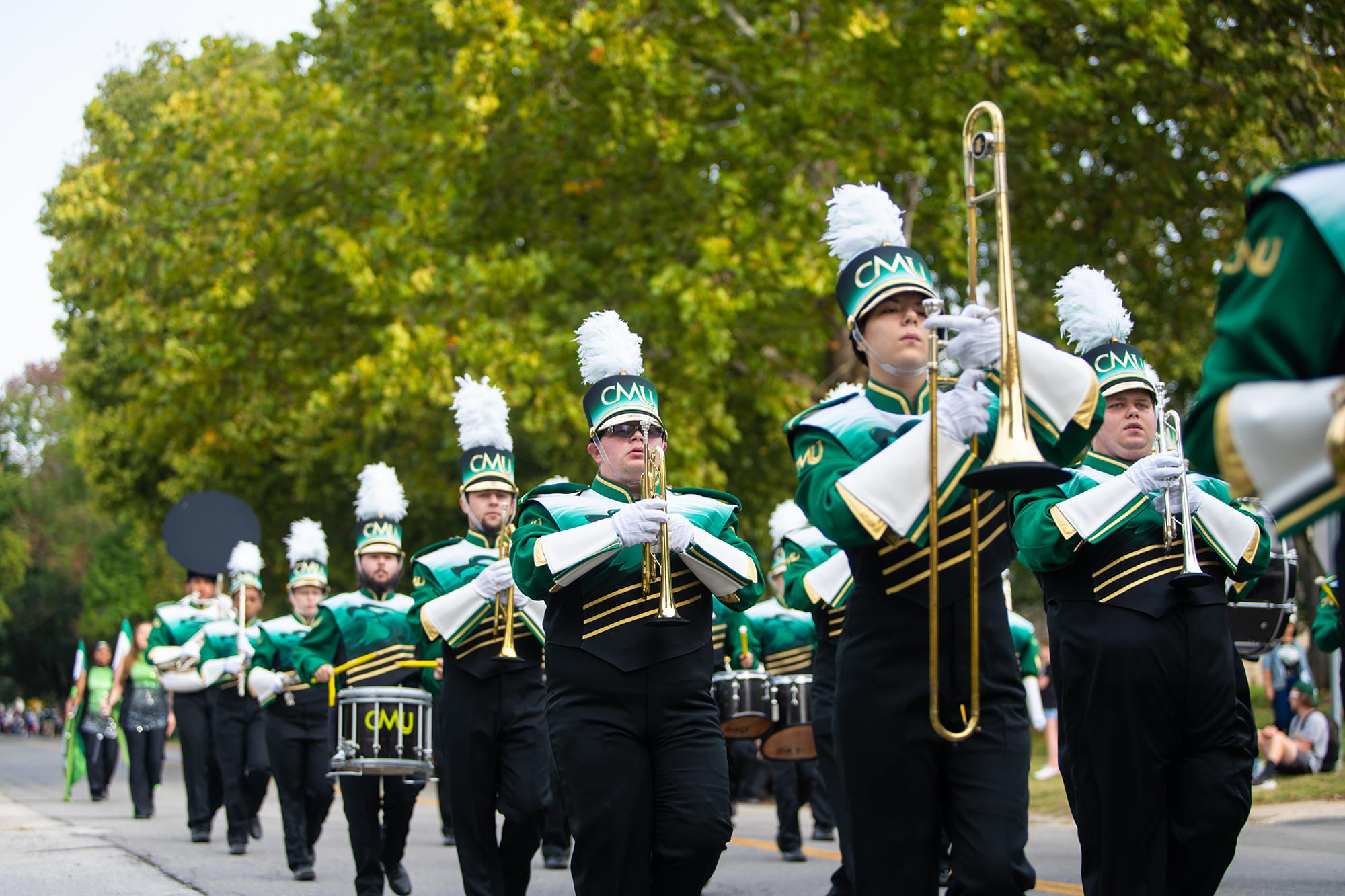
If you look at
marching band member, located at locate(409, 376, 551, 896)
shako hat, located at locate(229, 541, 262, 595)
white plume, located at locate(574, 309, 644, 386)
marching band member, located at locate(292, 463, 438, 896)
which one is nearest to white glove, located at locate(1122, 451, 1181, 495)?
white plume, located at locate(574, 309, 644, 386)

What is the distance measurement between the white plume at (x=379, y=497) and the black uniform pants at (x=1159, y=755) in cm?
559

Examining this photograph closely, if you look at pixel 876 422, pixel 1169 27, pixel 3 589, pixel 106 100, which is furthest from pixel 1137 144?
pixel 3 589

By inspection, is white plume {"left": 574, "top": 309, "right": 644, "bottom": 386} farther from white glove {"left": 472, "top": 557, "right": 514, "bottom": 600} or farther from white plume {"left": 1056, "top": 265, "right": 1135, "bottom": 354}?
white plume {"left": 1056, "top": 265, "right": 1135, "bottom": 354}

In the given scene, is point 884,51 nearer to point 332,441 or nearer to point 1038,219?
point 1038,219

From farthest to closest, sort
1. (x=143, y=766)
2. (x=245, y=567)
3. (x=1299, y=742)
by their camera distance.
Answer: (x=143, y=766) < (x=1299, y=742) < (x=245, y=567)

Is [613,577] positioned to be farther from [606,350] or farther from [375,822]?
[375,822]

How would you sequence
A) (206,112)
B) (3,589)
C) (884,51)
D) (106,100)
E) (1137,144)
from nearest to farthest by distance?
(884,51)
(1137,144)
(206,112)
(106,100)
(3,589)

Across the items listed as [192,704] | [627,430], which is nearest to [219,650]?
[192,704]

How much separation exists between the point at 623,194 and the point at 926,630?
1578cm

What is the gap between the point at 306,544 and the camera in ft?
39.4

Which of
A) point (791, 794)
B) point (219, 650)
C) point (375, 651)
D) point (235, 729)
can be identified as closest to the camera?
point (375, 651)

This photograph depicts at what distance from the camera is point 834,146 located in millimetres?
16641

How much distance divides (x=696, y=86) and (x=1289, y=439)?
618 inches

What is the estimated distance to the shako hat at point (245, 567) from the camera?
13750mm
